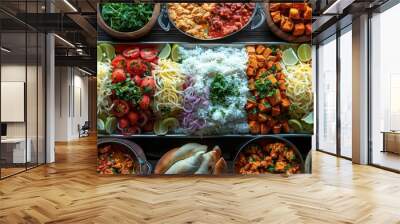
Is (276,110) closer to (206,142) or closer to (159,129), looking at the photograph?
(206,142)

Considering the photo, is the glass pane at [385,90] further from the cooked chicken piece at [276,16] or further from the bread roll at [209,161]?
the bread roll at [209,161]

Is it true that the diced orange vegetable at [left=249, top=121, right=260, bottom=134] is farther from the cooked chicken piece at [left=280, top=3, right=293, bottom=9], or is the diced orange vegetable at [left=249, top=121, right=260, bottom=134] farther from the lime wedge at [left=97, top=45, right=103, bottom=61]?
the lime wedge at [left=97, top=45, right=103, bottom=61]

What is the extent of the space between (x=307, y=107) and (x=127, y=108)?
2.91 m

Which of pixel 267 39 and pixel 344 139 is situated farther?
pixel 344 139

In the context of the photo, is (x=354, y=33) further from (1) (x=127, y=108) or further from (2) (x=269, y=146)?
(1) (x=127, y=108)

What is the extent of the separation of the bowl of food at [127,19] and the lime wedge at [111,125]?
4.37ft

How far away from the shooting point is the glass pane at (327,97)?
10109 mm

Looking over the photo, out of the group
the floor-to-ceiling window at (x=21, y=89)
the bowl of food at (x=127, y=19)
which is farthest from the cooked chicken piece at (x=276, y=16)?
the floor-to-ceiling window at (x=21, y=89)

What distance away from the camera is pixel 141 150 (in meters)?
6.27

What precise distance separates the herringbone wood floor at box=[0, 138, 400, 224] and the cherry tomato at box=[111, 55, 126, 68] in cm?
182

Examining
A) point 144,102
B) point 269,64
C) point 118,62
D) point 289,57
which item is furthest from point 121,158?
point 289,57

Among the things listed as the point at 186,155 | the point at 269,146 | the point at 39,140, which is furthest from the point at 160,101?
the point at 39,140

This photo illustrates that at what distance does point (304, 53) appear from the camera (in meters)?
6.35

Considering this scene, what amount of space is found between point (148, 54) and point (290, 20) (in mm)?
2367
